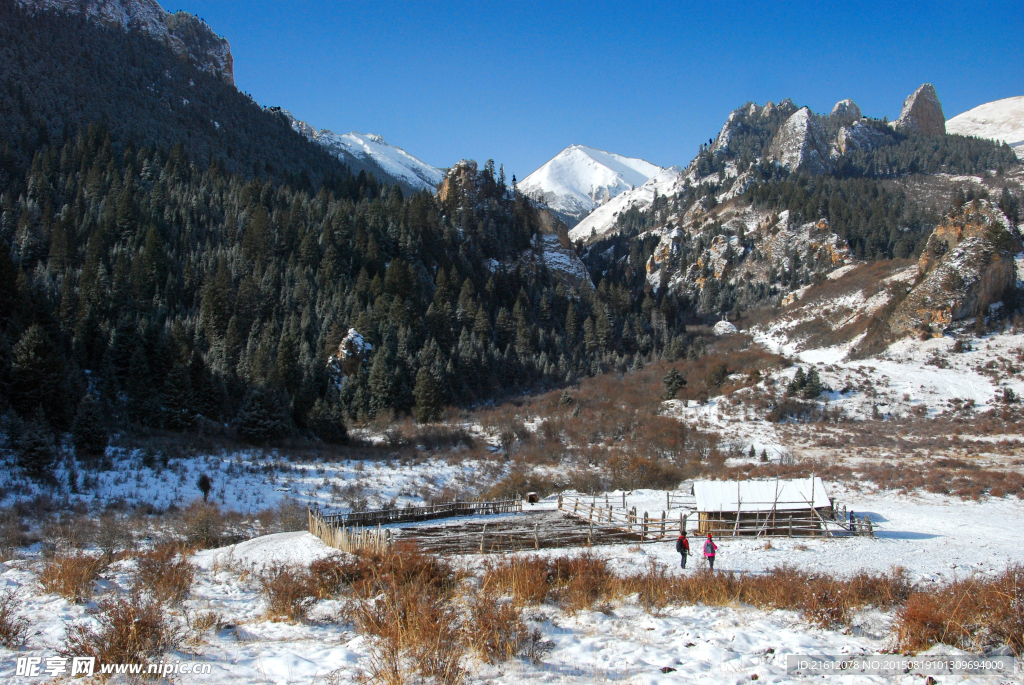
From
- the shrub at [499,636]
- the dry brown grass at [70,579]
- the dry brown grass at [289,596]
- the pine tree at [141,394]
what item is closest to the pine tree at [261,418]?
the pine tree at [141,394]

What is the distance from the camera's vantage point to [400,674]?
25.0 ft

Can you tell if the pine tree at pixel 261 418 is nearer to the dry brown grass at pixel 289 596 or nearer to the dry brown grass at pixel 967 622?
the dry brown grass at pixel 289 596

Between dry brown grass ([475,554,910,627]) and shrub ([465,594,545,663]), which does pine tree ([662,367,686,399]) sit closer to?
dry brown grass ([475,554,910,627])

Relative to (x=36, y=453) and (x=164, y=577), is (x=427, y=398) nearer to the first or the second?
(x=36, y=453)

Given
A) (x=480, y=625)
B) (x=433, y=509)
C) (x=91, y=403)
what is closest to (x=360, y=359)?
(x=91, y=403)

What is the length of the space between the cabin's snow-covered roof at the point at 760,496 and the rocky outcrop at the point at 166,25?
529 ft

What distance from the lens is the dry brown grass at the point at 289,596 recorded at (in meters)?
10.8

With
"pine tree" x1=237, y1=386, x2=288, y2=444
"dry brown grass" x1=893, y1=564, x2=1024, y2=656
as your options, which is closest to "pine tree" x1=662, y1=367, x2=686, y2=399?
"pine tree" x1=237, y1=386, x2=288, y2=444

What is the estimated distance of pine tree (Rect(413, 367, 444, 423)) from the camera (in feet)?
182

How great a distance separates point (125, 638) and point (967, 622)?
12.4 meters

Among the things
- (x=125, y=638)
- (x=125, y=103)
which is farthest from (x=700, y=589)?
(x=125, y=103)

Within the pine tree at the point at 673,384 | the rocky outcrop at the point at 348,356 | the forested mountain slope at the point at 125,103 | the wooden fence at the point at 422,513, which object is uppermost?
the forested mountain slope at the point at 125,103

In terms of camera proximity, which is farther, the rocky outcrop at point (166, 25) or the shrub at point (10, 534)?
the rocky outcrop at point (166, 25)

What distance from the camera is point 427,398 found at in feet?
184
